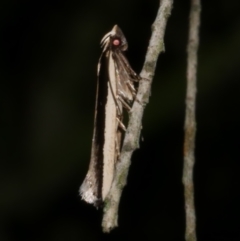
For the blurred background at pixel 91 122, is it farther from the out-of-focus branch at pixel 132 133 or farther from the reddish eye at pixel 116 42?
the out-of-focus branch at pixel 132 133

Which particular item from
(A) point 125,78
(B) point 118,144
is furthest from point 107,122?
(A) point 125,78

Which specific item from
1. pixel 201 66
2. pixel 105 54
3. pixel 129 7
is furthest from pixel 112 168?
pixel 129 7

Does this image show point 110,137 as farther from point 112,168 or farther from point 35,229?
point 35,229

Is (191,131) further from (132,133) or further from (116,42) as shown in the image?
(132,133)

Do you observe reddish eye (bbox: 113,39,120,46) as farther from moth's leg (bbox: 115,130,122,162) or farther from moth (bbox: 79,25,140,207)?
moth's leg (bbox: 115,130,122,162)

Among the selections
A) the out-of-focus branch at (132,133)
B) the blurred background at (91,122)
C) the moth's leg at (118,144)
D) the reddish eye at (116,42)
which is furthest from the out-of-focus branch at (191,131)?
the blurred background at (91,122)

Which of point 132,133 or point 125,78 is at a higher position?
point 125,78

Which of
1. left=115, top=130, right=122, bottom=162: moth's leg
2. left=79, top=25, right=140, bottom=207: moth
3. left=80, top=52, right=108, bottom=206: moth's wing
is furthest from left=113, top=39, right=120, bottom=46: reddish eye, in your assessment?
left=115, top=130, right=122, bottom=162: moth's leg
